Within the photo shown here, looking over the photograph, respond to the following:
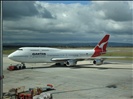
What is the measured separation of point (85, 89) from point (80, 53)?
2404 centimetres

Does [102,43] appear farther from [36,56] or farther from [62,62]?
[36,56]

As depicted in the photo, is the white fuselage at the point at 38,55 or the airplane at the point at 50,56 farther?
the airplane at the point at 50,56

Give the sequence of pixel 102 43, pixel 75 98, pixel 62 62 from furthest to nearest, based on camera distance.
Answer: pixel 102 43, pixel 62 62, pixel 75 98

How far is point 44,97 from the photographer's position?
15.2 m

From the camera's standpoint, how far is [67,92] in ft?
61.3

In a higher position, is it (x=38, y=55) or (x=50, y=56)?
(x=38, y=55)

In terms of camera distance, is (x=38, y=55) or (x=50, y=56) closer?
(x=38, y=55)

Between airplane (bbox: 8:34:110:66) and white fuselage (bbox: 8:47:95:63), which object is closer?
white fuselage (bbox: 8:47:95:63)

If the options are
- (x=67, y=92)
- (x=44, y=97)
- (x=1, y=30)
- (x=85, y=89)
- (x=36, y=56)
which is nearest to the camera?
(x=1, y=30)

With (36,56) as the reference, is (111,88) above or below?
below

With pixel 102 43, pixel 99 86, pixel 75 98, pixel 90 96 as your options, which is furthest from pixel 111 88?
pixel 102 43

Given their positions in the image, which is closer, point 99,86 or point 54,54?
point 99,86

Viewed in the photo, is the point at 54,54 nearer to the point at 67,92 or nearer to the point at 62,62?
the point at 62,62

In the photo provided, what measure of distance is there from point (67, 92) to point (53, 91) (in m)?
1.32
